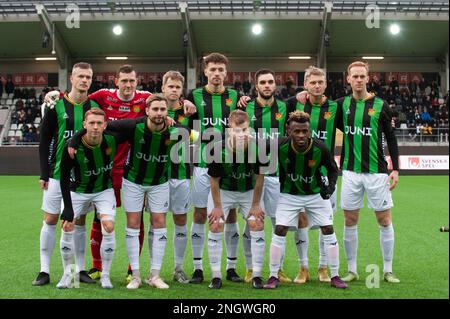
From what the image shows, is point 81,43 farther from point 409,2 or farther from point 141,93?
point 141,93

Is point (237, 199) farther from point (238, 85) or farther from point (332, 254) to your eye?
point (238, 85)

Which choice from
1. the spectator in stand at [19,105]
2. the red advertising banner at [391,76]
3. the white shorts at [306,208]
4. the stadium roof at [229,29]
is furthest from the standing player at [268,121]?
the red advertising banner at [391,76]

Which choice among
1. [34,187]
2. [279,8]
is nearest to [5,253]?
[34,187]

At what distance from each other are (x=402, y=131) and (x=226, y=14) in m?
7.84

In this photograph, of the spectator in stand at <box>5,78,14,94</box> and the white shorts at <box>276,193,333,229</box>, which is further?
the spectator in stand at <box>5,78,14,94</box>

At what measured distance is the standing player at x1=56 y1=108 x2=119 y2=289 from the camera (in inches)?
164

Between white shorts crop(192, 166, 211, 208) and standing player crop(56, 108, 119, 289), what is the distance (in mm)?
714

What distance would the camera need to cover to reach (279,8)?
2070cm

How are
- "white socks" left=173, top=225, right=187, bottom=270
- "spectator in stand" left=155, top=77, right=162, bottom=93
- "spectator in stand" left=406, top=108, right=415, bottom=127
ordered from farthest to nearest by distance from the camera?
"spectator in stand" left=155, top=77, right=162, bottom=93, "spectator in stand" left=406, top=108, right=415, bottom=127, "white socks" left=173, top=225, right=187, bottom=270

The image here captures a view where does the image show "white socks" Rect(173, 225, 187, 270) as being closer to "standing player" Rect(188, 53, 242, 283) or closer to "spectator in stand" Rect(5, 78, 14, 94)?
"standing player" Rect(188, 53, 242, 283)

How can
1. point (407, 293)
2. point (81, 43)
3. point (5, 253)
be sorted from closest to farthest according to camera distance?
point (407, 293) < point (5, 253) < point (81, 43)

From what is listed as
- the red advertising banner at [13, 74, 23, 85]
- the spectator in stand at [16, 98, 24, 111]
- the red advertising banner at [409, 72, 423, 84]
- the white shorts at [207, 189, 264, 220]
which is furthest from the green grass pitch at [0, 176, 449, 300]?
the red advertising banner at [13, 74, 23, 85]

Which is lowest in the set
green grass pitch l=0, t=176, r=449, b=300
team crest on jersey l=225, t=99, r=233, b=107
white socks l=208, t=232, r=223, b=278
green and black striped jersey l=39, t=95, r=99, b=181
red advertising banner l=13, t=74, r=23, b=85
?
green grass pitch l=0, t=176, r=449, b=300

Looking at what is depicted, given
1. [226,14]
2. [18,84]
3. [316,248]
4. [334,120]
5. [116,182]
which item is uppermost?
[226,14]
